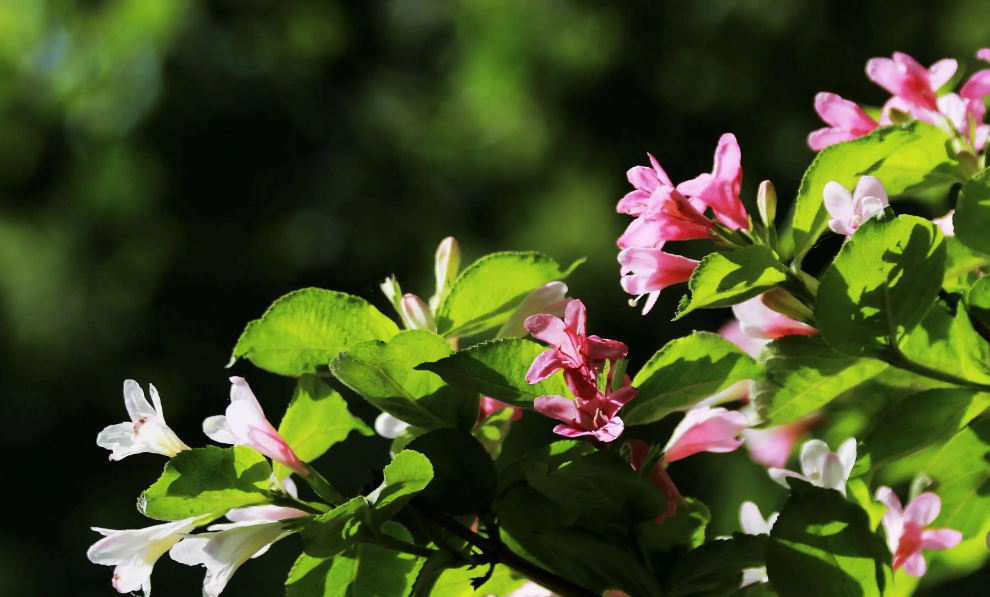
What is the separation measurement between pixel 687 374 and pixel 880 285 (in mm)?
66

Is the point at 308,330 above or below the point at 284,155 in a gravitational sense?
above

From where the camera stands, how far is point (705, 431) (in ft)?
1.14

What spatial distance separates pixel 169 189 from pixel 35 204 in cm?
83

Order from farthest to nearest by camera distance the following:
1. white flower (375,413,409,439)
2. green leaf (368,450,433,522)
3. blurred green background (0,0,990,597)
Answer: blurred green background (0,0,990,597), white flower (375,413,409,439), green leaf (368,450,433,522)

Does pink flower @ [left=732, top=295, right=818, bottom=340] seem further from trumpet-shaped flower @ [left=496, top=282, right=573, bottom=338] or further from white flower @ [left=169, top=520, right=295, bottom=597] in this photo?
white flower @ [left=169, top=520, right=295, bottom=597]

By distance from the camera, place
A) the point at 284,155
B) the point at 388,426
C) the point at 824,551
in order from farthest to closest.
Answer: the point at 284,155
the point at 388,426
the point at 824,551

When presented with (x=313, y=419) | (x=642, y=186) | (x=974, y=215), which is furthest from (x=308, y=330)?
(x=974, y=215)

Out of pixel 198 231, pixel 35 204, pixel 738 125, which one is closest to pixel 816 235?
pixel 738 125

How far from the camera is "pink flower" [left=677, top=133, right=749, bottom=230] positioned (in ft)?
1.16

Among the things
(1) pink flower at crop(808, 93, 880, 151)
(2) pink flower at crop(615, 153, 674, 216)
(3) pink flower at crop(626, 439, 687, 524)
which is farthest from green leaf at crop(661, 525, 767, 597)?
(1) pink flower at crop(808, 93, 880, 151)

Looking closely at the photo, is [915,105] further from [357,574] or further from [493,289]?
[357,574]

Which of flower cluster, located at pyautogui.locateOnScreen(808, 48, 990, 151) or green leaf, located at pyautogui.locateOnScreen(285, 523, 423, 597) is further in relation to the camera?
flower cluster, located at pyautogui.locateOnScreen(808, 48, 990, 151)

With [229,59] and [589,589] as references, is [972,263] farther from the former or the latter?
[229,59]

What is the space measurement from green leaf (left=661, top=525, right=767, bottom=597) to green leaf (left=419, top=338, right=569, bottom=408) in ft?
0.23
